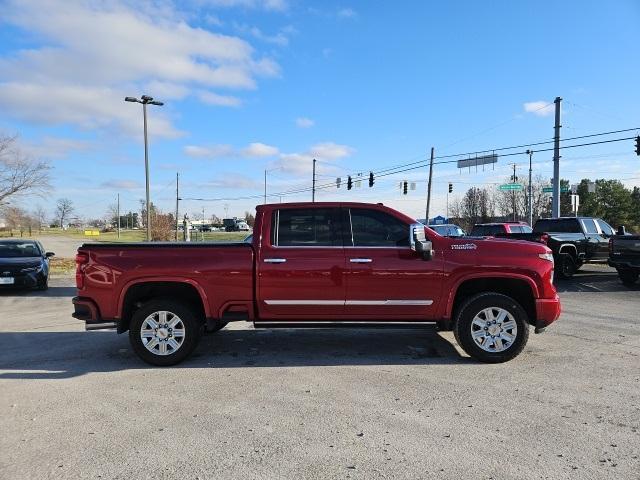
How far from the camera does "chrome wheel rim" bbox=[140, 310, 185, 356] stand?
6020mm

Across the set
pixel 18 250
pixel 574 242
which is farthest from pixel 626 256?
pixel 18 250

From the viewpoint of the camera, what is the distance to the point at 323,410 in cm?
Answer: 453

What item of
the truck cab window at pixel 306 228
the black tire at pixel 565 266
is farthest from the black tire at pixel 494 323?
the black tire at pixel 565 266

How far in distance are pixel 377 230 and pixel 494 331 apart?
1777 mm

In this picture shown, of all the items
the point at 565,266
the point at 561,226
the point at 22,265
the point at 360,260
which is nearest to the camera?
the point at 360,260

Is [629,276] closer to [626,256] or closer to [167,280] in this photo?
[626,256]

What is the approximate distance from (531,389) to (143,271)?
4.34 m

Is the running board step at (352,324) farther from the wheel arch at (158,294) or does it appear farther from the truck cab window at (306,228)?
the truck cab window at (306,228)

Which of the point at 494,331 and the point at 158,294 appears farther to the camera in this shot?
the point at 158,294

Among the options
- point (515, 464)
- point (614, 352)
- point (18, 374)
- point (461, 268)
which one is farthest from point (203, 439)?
point (614, 352)

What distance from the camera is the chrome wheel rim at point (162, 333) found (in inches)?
237

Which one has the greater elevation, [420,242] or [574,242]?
[420,242]

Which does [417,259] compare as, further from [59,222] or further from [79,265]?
[59,222]

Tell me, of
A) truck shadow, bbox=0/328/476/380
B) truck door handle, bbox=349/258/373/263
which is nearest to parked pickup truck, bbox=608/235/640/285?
truck shadow, bbox=0/328/476/380
